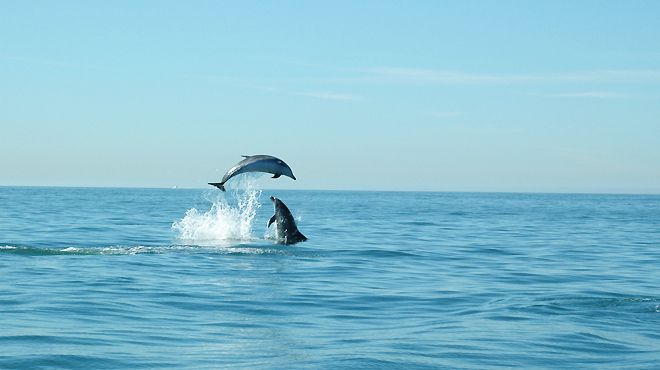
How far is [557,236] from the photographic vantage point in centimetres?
4350

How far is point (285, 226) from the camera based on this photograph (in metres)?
31.3

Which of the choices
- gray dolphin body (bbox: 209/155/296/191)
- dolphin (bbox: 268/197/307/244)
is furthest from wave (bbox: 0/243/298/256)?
gray dolphin body (bbox: 209/155/296/191)

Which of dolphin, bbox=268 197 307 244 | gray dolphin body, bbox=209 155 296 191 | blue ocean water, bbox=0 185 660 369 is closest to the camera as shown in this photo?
blue ocean water, bbox=0 185 660 369

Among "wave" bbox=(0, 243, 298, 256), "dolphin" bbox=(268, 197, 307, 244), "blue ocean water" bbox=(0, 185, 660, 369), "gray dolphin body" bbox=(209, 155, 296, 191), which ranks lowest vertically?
"blue ocean water" bbox=(0, 185, 660, 369)

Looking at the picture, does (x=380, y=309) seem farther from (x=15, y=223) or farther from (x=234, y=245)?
(x=15, y=223)

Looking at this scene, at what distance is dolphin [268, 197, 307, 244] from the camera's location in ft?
101

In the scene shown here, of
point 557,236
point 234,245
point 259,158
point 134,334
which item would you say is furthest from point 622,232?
point 134,334

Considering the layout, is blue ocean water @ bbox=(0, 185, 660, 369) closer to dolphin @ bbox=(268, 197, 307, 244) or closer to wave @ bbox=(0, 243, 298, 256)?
wave @ bbox=(0, 243, 298, 256)

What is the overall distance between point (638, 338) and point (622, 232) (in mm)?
35898

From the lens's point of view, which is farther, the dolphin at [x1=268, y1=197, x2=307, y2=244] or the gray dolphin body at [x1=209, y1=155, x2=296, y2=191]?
the dolphin at [x1=268, y1=197, x2=307, y2=244]

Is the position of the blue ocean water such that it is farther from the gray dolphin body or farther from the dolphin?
the gray dolphin body

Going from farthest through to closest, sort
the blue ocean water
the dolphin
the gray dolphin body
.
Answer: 1. the dolphin
2. the gray dolphin body
3. the blue ocean water

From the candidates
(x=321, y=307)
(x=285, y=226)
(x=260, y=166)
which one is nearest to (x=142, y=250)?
(x=260, y=166)

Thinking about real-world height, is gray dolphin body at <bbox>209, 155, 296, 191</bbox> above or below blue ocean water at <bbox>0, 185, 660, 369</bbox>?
above
